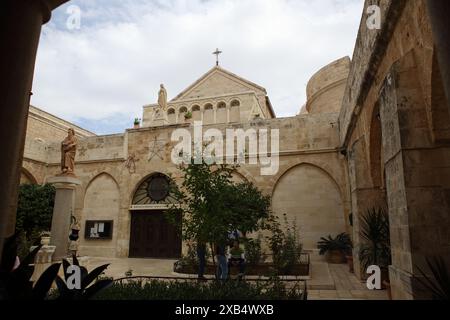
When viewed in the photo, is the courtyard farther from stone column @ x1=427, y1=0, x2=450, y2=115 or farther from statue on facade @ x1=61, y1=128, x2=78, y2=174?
stone column @ x1=427, y1=0, x2=450, y2=115

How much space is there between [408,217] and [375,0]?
344cm

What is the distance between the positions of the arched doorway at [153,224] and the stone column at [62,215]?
4.72 m

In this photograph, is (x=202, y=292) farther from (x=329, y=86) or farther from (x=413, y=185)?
(x=329, y=86)

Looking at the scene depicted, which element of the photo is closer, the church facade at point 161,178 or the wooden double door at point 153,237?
the church facade at point 161,178

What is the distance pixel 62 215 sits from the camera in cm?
845

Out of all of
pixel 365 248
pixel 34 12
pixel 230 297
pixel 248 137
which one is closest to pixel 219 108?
pixel 248 137

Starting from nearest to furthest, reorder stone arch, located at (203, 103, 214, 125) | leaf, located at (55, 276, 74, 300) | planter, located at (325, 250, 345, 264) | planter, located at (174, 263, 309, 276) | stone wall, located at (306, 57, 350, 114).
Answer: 1. leaf, located at (55, 276, 74, 300)
2. planter, located at (174, 263, 309, 276)
3. planter, located at (325, 250, 345, 264)
4. stone wall, located at (306, 57, 350, 114)
5. stone arch, located at (203, 103, 214, 125)

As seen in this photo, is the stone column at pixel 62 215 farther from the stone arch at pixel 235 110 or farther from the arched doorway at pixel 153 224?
the stone arch at pixel 235 110

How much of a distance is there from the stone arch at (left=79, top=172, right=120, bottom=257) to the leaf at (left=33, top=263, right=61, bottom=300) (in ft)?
41.5

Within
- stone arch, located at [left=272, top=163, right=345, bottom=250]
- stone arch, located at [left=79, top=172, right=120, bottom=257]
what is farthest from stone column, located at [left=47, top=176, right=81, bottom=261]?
stone arch, located at [left=272, top=163, right=345, bottom=250]

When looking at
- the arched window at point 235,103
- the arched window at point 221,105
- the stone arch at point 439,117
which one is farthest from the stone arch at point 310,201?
the arched window at point 221,105

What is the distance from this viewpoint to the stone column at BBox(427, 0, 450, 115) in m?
1.67

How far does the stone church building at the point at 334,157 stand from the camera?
3766 millimetres
